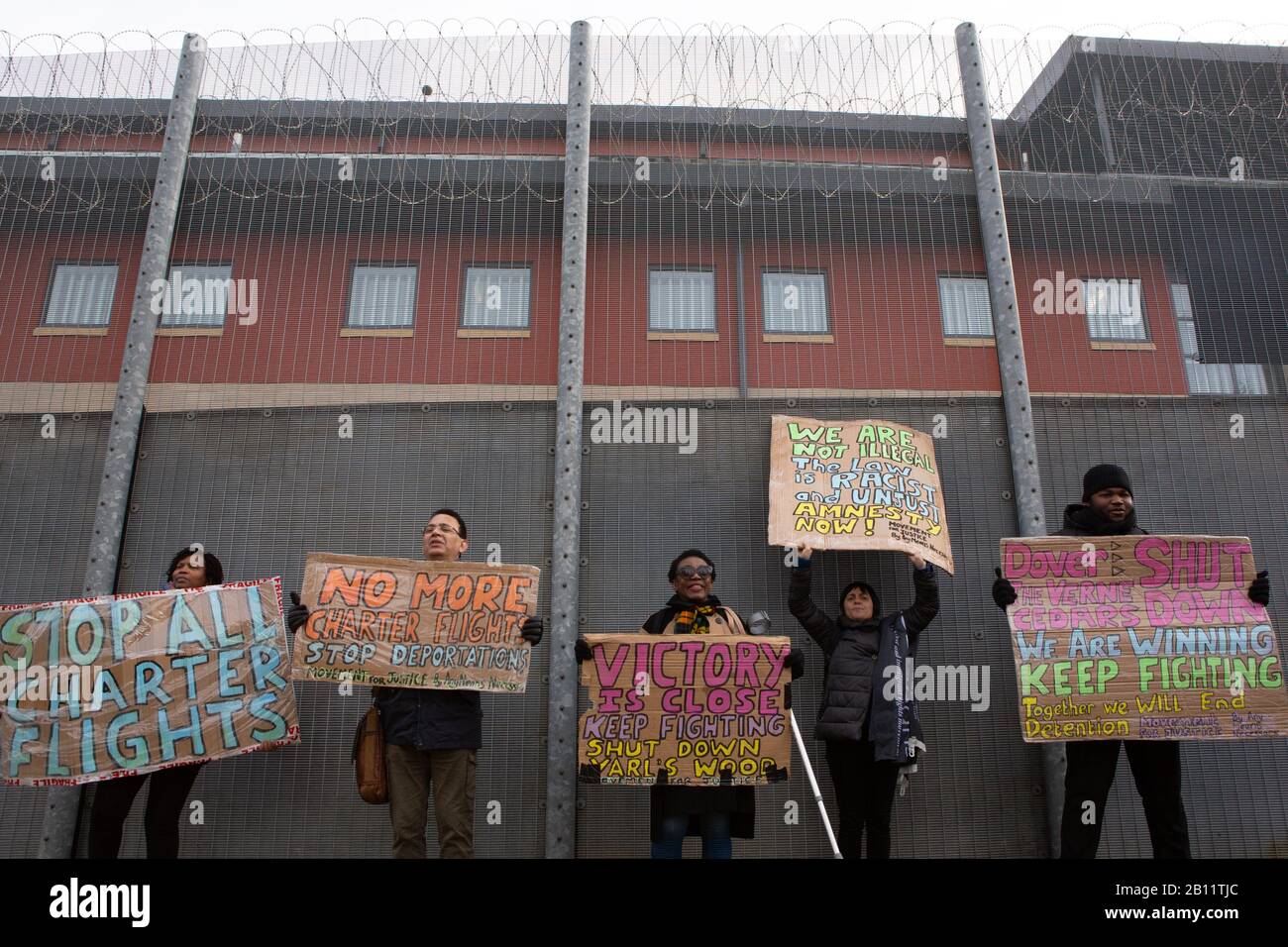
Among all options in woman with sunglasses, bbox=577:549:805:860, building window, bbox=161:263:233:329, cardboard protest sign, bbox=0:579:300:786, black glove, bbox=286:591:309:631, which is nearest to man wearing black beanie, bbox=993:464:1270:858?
woman with sunglasses, bbox=577:549:805:860

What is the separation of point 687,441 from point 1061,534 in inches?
86.6

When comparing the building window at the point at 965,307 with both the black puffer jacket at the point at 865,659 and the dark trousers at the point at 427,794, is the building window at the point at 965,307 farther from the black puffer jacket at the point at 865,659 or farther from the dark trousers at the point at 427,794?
the dark trousers at the point at 427,794

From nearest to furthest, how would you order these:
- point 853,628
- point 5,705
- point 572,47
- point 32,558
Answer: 1. point 5,705
2. point 853,628
3. point 32,558
4. point 572,47

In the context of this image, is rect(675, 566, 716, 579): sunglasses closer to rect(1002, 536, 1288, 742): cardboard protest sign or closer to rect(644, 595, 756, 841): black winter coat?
rect(644, 595, 756, 841): black winter coat

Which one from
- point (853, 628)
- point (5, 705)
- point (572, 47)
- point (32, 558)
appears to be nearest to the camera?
point (5, 705)

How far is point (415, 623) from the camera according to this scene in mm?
4863

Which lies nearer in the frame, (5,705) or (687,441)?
(5,705)

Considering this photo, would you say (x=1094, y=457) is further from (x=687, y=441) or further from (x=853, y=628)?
(x=687, y=441)

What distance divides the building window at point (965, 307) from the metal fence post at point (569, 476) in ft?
7.58

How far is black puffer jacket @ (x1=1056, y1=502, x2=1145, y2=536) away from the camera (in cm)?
505

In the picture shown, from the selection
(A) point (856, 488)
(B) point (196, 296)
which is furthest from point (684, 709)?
(B) point (196, 296)

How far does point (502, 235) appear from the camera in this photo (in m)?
5.90

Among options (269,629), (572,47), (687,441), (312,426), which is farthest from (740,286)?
(269,629)

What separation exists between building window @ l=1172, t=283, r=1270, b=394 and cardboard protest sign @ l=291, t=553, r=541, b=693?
428 centimetres
